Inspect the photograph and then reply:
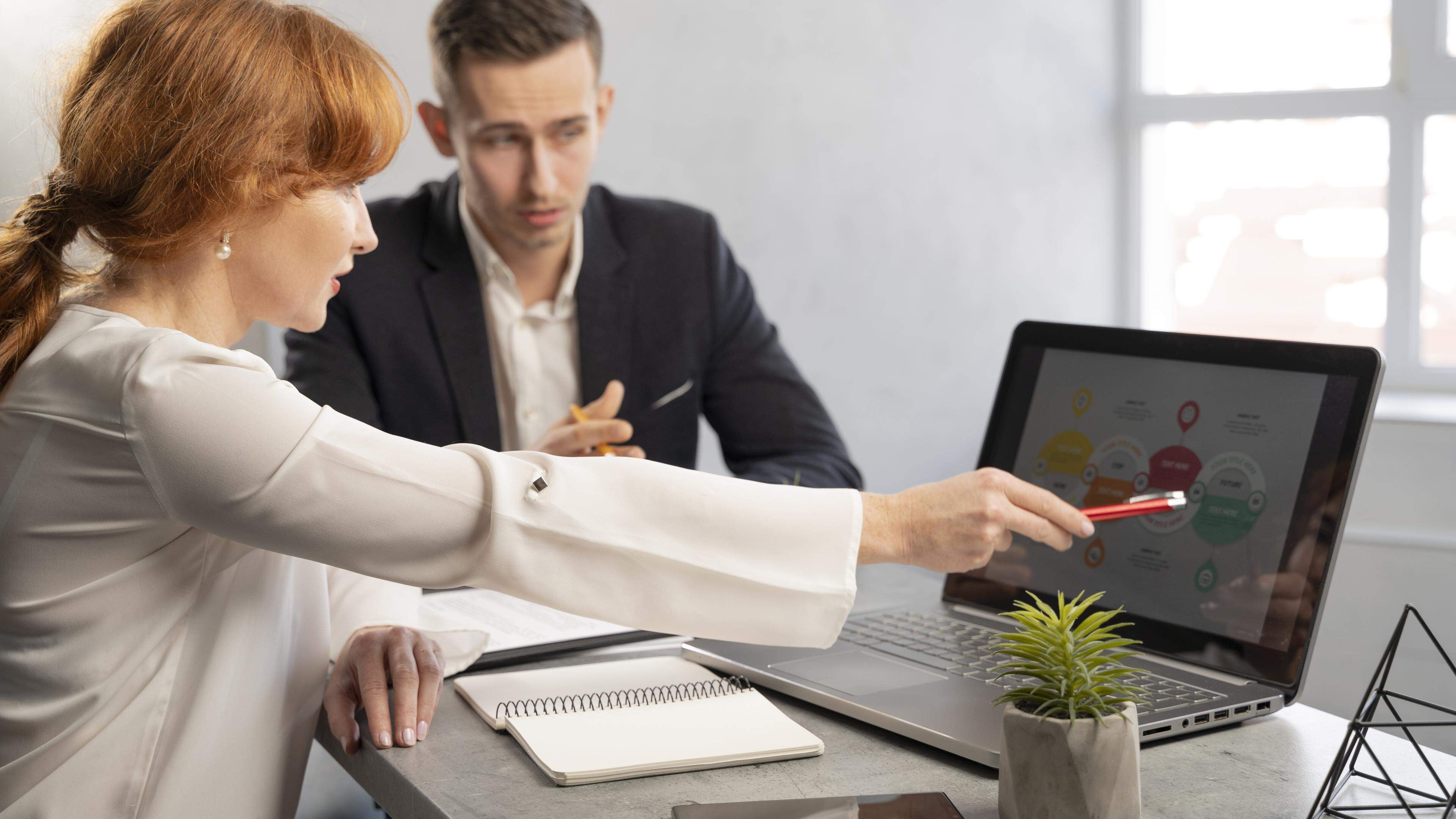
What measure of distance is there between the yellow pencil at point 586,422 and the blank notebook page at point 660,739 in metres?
0.62

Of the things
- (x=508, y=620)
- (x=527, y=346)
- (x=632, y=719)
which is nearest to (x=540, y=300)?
(x=527, y=346)

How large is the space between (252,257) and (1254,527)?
89 centimetres

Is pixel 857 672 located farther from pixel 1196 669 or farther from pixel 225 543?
pixel 225 543

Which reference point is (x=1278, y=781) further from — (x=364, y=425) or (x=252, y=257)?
(x=252, y=257)

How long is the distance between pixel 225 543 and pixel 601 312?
1.18 m

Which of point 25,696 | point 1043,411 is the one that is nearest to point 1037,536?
point 1043,411

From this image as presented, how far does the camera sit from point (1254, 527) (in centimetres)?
100

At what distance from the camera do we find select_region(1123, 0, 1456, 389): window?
300 centimetres

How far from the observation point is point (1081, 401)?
46.8 inches

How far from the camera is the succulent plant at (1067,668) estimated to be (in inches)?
26.7

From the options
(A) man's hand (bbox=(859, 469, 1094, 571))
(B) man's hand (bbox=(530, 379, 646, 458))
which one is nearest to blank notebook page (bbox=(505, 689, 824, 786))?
(A) man's hand (bbox=(859, 469, 1094, 571))

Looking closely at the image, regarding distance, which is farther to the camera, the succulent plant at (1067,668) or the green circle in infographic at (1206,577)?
the green circle in infographic at (1206,577)

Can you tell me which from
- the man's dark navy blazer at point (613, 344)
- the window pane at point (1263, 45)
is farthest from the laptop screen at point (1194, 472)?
the window pane at point (1263, 45)

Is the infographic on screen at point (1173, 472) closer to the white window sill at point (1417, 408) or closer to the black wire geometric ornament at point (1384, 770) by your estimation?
the black wire geometric ornament at point (1384, 770)
